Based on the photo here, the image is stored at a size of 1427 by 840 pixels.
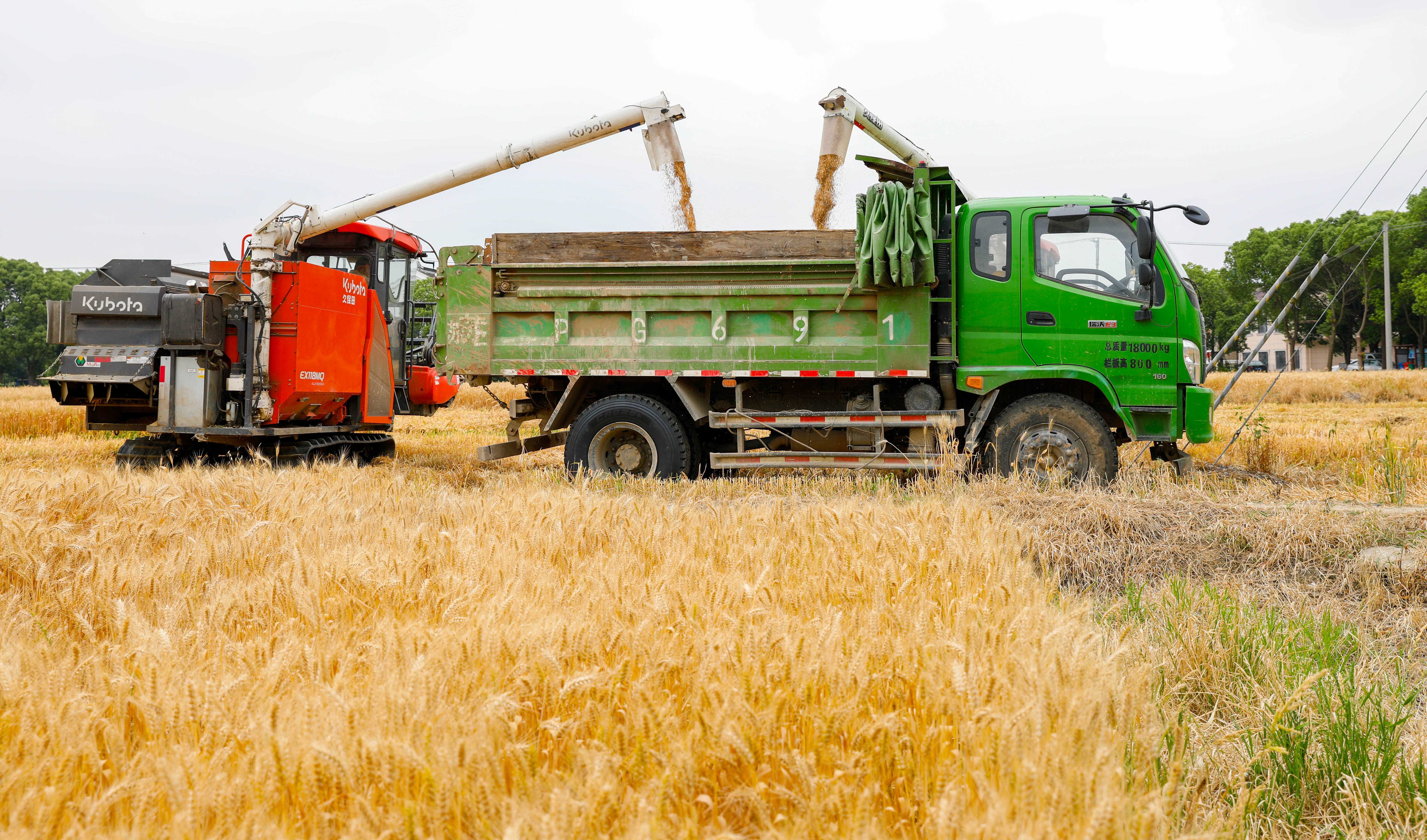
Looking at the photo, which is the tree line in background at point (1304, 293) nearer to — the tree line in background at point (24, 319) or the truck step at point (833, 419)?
the tree line in background at point (24, 319)

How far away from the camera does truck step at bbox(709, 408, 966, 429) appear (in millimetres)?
7273

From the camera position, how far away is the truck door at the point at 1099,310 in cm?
713

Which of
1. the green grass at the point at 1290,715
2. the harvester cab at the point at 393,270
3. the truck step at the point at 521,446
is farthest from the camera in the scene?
the harvester cab at the point at 393,270

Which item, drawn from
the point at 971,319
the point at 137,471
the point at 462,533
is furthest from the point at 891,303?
the point at 137,471

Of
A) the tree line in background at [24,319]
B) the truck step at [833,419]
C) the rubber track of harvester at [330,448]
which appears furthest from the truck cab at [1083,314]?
the tree line in background at [24,319]

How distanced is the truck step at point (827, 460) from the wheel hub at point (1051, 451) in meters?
0.73

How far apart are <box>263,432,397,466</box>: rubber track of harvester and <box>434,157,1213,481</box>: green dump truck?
2.05 metres

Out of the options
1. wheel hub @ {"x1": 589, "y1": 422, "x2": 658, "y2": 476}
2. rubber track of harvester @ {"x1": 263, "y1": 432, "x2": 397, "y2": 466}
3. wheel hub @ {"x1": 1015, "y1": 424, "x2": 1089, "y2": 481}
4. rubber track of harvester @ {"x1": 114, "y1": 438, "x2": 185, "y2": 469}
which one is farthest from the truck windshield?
rubber track of harvester @ {"x1": 114, "y1": 438, "x2": 185, "y2": 469}

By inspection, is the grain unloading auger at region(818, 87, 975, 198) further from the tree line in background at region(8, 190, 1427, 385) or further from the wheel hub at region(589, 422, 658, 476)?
the tree line in background at region(8, 190, 1427, 385)

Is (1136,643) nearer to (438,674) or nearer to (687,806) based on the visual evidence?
(687,806)

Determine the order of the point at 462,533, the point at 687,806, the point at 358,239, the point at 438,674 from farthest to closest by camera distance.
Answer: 1. the point at 358,239
2. the point at 462,533
3. the point at 438,674
4. the point at 687,806

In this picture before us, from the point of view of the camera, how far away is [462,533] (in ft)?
12.7

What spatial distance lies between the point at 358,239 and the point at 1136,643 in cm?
1058

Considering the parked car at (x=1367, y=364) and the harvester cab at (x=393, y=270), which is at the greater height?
the parked car at (x=1367, y=364)
